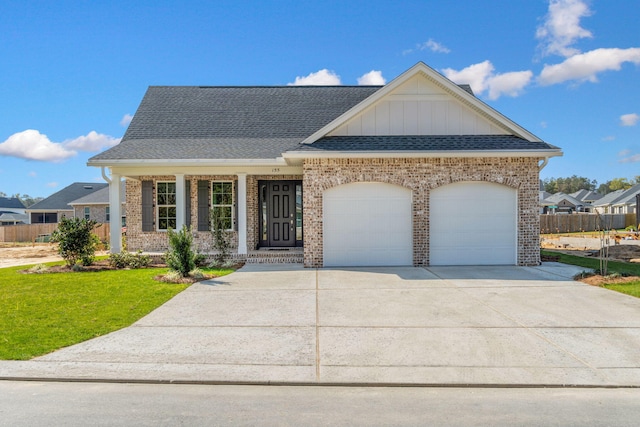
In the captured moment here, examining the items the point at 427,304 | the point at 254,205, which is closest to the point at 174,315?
the point at 427,304

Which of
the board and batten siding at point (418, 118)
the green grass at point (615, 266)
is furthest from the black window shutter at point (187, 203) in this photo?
the green grass at point (615, 266)

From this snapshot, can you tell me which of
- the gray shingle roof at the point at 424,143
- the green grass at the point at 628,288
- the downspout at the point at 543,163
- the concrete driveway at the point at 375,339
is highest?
the gray shingle roof at the point at 424,143

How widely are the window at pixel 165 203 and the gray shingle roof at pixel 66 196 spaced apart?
86.8 ft

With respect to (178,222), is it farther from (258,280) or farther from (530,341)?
(530,341)

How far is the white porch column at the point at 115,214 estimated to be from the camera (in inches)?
520

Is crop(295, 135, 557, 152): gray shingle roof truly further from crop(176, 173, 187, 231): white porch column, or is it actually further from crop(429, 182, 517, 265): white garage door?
crop(176, 173, 187, 231): white porch column

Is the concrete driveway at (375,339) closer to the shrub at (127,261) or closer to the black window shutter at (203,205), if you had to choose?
the shrub at (127,261)

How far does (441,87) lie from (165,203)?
9713mm

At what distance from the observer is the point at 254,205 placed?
1423 cm

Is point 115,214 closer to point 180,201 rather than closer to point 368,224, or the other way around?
point 180,201

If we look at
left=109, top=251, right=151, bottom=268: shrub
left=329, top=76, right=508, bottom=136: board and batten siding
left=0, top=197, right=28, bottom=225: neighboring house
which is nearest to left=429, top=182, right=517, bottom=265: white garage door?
left=329, top=76, right=508, bottom=136: board and batten siding

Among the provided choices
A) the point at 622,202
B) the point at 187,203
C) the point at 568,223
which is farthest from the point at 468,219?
the point at 622,202

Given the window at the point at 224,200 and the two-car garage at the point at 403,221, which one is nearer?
the two-car garage at the point at 403,221

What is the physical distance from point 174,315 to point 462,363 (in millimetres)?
4629
